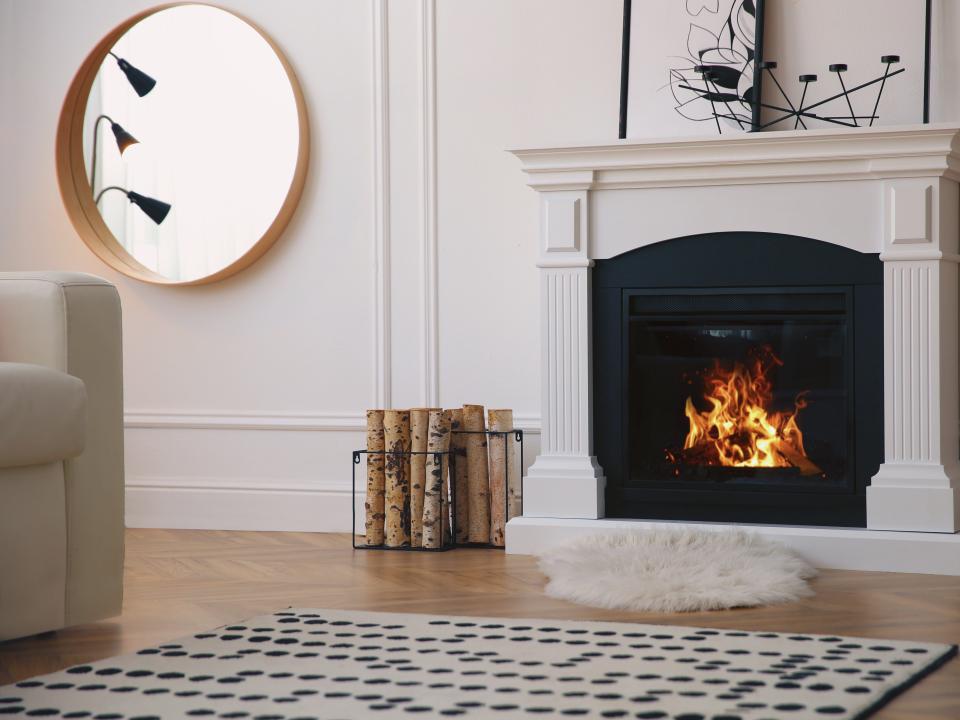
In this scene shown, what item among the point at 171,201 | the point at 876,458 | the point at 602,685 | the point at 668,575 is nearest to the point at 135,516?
the point at 171,201

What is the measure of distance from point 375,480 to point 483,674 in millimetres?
1876

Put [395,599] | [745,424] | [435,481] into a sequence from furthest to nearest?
[435,481] → [745,424] → [395,599]

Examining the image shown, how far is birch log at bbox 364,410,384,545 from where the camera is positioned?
4043mm

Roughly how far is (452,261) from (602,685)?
246 cm

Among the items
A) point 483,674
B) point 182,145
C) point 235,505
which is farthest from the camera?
point 182,145

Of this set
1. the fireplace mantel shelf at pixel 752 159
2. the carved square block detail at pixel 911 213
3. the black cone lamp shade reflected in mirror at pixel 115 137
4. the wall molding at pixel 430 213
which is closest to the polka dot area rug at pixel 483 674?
the carved square block detail at pixel 911 213

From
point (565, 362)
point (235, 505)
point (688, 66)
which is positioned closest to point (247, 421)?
point (235, 505)

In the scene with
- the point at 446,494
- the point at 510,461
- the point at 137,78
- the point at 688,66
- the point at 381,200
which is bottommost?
the point at 446,494

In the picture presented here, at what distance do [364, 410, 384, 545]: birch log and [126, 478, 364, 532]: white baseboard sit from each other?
0.42 meters

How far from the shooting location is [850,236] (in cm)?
368

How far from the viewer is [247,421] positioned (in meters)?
4.63

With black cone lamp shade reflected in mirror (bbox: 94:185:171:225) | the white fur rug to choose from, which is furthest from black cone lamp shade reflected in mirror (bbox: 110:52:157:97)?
the white fur rug

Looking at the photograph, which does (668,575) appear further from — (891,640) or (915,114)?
(915,114)

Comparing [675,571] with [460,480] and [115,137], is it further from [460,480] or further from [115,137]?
[115,137]
